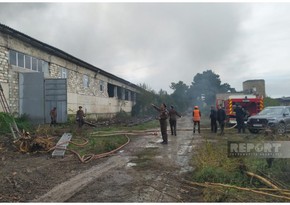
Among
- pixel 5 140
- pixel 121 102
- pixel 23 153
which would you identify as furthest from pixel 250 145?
pixel 121 102

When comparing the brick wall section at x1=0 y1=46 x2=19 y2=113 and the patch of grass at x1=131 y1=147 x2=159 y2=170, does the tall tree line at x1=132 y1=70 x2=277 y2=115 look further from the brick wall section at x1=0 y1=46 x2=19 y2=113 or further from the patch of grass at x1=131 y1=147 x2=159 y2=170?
the patch of grass at x1=131 y1=147 x2=159 y2=170

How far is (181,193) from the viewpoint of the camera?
557 centimetres

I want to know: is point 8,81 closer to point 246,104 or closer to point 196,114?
point 196,114

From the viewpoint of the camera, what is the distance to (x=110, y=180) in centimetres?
648

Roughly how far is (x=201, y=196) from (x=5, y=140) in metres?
8.96

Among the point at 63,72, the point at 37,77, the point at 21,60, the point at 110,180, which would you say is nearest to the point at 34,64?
the point at 21,60

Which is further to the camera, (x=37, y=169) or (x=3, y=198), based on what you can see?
(x=37, y=169)

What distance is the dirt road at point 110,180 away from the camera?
17.5ft

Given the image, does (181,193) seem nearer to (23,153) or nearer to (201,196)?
(201,196)

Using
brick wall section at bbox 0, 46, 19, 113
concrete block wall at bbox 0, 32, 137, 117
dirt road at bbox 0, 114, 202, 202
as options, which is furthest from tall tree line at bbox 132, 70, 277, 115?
dirt road at bbox 0, 114, 202, 202

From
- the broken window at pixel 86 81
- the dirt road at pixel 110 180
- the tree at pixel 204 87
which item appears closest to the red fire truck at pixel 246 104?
the dirt road at pixel 110 180

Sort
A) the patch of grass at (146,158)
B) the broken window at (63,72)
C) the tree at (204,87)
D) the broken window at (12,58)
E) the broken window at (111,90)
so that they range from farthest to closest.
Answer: the tree at (204,87) < the broken window at (111,90) < the broken window at (63,72) < the broken window at (12,58) < the patch of grass at (146,158)

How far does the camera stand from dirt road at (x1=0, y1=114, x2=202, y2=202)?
5.34 meters

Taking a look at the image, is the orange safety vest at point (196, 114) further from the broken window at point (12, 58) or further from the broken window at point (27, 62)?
the broken window at point (12, 58)
